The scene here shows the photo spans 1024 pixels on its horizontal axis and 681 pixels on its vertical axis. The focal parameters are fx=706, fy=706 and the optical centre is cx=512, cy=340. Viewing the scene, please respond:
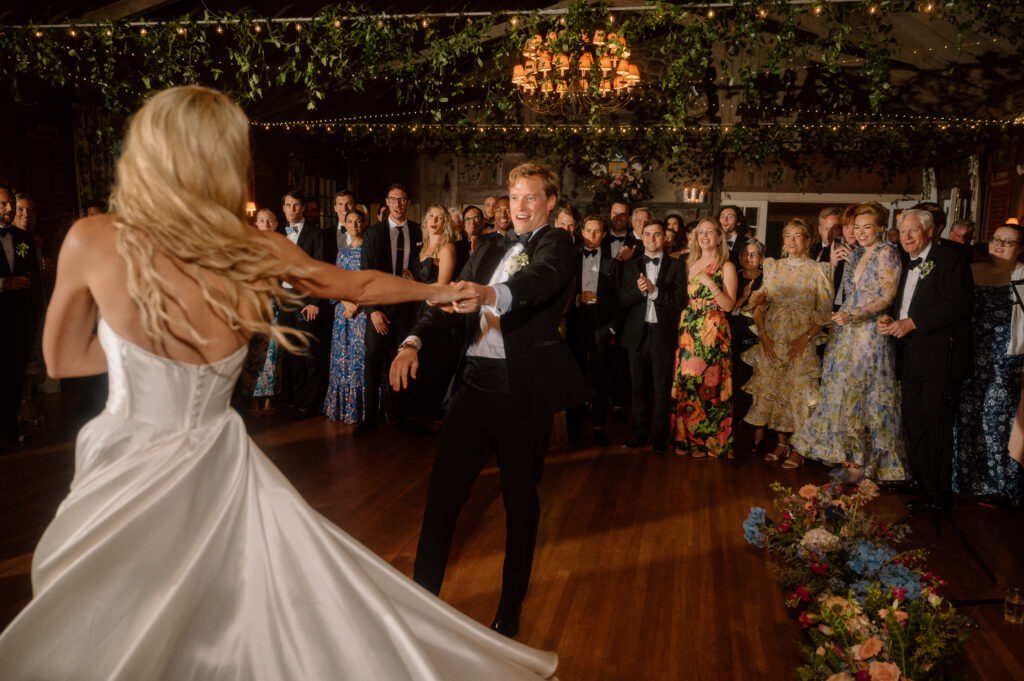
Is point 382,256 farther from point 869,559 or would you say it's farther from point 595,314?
point 869,559

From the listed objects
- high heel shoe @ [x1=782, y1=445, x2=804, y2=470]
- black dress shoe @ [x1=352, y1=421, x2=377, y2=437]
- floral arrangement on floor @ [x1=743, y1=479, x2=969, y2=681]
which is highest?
floral arrangement on floor @ [x1=743, y1=479, x2=969, y2=681]

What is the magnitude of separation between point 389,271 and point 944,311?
3.56 metres

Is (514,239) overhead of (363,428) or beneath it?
overhead

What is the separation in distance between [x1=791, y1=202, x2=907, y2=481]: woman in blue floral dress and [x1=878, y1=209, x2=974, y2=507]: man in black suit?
0.13 m

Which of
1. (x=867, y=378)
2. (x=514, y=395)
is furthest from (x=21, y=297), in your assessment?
(x=867, y=378)

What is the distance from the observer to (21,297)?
4.82 metres

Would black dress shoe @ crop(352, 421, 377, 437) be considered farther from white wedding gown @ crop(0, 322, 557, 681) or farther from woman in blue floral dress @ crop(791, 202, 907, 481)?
white wedding gown @ crop(0, 322, 557, 681)

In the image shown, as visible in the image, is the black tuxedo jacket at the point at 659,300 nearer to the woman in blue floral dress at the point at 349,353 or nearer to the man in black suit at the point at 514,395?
the woman in blue floral dress at the point at 349,353

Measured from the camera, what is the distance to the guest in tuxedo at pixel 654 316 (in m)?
4.86

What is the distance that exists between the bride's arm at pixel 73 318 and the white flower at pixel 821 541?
2.51 metres

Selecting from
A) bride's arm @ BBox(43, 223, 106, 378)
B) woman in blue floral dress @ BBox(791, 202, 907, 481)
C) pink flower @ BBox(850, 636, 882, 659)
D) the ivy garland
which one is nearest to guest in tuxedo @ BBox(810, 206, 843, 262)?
the ivy garland

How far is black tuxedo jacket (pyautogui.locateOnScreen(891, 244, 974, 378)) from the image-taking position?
3.77 m

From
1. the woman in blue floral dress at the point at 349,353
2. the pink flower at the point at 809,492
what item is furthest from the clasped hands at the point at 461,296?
the woman in blue floral dress at the point at 349,353

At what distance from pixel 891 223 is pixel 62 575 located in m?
10.8
